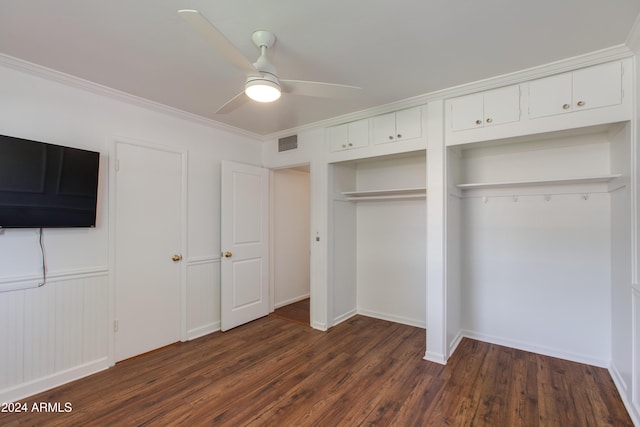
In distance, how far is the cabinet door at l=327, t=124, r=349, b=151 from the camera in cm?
358

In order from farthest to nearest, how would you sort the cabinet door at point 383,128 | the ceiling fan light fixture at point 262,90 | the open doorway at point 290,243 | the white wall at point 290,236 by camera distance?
the white wall at point 290,236
the open doorway at point 290,243
the cabinet door at point 383,128
the ceiling fan light fixture at point 262,90

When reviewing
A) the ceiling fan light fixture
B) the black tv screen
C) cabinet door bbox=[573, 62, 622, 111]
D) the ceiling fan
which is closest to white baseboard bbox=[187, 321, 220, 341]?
the black tv screen

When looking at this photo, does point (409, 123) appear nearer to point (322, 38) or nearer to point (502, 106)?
point (502, 106)

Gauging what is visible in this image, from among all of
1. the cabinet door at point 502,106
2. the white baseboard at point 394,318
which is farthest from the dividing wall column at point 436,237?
the white baseboard at point 394,318

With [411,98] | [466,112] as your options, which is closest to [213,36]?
[411,98]

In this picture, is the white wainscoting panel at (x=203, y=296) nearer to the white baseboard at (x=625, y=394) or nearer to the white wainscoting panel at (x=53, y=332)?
the white wainscoting panel at (x=53, y=332)

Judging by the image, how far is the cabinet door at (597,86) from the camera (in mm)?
2195

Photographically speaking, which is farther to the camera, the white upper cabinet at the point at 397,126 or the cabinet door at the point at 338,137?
the cabinet door at the point at 338,137

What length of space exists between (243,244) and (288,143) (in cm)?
151

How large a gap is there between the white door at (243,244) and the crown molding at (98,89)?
1.92 ft

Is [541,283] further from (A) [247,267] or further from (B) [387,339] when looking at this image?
(A) [247,267]

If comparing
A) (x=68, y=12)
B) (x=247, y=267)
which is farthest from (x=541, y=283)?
(x=68, y=12)

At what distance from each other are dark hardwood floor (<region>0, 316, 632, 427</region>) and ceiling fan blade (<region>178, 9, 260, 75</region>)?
236cm

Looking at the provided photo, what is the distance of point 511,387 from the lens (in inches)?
96.7
